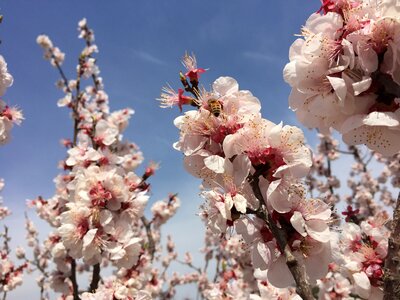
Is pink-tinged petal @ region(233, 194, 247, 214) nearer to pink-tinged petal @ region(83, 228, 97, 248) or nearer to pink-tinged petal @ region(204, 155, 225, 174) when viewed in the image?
pink-tinged petal @ region(204, 155, 225, 174)

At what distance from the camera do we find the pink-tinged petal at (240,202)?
1.52 meters

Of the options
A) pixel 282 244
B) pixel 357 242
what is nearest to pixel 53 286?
pixel 357 242

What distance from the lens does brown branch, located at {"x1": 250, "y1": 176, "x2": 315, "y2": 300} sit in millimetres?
1313

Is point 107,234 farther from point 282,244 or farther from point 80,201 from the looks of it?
point 282,244

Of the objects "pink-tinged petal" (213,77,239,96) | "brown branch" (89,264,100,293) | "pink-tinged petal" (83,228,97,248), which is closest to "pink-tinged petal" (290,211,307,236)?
"pink-tinged petal" (213,77,239,96)

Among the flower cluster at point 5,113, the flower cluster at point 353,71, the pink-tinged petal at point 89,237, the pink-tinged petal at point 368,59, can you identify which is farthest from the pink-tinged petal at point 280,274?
the flower cluster at point 5,113

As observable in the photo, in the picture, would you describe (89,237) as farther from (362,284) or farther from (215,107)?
(362,284)

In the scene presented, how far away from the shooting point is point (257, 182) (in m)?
1.61

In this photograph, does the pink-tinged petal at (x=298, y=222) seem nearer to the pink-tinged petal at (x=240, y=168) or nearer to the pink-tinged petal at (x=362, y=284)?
the pink-tinged petal at (x=240, y=168)

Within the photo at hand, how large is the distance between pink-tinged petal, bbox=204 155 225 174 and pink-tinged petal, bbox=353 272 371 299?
101 centimetres

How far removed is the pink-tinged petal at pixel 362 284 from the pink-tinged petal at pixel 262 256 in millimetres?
667

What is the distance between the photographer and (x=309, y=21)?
4.93ft

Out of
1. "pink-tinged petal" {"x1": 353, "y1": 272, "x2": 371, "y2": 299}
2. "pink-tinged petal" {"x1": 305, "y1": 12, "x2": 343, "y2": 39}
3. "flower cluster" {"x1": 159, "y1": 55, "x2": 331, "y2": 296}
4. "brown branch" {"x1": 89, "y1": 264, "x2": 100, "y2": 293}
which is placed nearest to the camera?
"pink-tinged petal" {"x1": 305, "y1": 12, "x2": 343, "y2": 39}

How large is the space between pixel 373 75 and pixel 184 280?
40.0 ft
